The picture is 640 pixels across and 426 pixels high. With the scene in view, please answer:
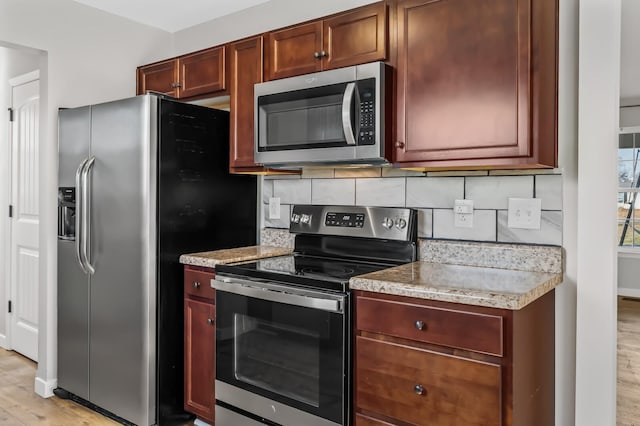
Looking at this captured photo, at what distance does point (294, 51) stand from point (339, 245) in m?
1.00

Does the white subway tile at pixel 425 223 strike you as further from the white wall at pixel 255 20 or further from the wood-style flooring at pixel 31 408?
the wood-style flooring at pixel 31 408

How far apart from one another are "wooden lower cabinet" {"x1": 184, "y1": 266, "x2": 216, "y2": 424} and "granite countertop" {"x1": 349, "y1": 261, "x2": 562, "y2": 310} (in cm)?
86

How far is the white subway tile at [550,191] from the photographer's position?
1977 millimetres

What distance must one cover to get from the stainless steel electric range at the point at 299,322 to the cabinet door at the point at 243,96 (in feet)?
1.89

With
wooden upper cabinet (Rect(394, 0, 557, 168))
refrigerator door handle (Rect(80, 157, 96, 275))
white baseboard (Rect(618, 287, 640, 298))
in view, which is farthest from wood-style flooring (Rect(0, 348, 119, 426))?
white baseboard (Rect(618, 287, 640, 298))

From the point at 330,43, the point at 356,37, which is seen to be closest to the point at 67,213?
the point at 330,43

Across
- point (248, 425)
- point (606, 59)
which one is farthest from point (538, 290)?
point (248, 425)

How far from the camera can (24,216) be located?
11.7ft

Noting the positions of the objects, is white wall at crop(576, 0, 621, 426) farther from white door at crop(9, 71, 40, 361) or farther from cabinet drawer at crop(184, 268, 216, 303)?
white door at crop(9, 71, 40, 361)

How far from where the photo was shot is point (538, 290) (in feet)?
5.49

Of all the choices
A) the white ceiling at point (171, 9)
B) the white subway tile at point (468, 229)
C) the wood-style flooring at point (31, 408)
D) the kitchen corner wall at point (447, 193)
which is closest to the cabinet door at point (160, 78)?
the white ceiling at point (171, 9)

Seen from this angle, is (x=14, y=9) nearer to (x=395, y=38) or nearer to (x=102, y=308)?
(x=102, y=308)

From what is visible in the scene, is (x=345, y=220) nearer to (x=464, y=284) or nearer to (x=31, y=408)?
(x=464, y=284)

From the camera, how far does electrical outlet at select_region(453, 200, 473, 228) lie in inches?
86.2
